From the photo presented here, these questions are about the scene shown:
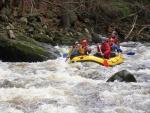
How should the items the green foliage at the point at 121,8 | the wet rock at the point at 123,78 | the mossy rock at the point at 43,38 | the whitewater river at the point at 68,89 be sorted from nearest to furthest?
the whitewater river at the point at 68,89
the wet rock at the point at 123,78
the mossy rock at the point at 43,38
the green foliage at the point at 121,8

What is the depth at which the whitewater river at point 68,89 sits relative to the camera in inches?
231

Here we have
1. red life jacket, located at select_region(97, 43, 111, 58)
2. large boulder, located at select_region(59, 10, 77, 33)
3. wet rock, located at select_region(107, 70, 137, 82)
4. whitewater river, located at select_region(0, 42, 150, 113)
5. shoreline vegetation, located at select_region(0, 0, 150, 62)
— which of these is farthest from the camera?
large boulder, located at select_region(59, 10, 77, 33)

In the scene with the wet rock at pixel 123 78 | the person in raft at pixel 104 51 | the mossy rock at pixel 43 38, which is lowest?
the mossy rock at pixel 43 38

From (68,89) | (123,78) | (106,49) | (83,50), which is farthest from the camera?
(106,49)

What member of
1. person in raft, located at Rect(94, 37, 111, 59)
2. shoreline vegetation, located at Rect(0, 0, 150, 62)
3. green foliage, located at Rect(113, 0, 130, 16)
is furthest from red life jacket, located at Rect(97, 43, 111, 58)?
green foliage, located at Rect(113, 0, 130, 16)

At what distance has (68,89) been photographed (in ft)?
23.4

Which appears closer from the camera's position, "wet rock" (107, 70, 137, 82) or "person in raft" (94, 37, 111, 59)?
"wet rock" (107, 70, 137, 82)

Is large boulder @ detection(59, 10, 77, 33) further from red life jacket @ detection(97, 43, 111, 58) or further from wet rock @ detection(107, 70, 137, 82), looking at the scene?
wet rock @ detection(107, 70, 137, 82)

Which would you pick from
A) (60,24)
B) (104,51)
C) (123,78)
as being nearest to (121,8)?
(60,24)

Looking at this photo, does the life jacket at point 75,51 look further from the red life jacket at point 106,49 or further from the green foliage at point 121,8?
the green foliage at point 121,8

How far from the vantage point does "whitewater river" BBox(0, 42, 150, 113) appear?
5872 millimetres

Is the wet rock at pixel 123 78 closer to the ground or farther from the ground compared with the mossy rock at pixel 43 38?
farther from the ground

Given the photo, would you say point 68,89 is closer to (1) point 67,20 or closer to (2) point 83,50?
(2) point 83,50

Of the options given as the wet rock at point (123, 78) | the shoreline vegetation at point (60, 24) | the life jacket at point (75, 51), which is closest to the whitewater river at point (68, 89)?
the wet rock at point (123, 78)
